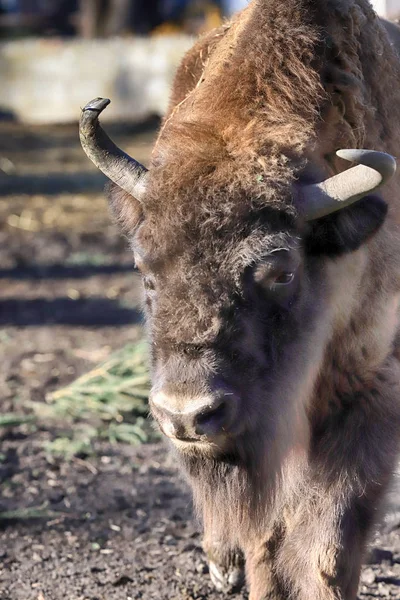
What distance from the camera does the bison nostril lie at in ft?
10.1

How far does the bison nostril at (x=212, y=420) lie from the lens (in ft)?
10.1

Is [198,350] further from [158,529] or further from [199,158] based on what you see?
[158,529]

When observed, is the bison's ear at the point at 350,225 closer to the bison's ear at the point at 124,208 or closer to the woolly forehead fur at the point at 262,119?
the woolly forehead fur at the point at 262,119

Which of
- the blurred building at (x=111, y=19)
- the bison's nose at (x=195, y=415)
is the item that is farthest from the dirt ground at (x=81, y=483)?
the blurred building at (x=111, y=19)

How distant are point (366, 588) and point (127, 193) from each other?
2021 millimetres

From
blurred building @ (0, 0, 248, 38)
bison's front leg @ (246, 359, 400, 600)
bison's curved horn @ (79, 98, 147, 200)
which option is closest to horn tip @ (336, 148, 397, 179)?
bison's curved horn @ (79, 98, 147, 200)

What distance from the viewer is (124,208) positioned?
3723 millimetres

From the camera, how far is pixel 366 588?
4145 millimetres

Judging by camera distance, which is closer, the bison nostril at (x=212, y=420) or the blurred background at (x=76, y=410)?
the bison nostril at (x=212, y=420)

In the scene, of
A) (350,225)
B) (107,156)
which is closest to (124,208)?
(107,156)

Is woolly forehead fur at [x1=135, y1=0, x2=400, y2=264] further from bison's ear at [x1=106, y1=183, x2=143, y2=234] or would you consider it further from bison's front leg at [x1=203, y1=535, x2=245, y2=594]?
bison's front leg at [x1=203, y1=535, x2=245, y2=594]

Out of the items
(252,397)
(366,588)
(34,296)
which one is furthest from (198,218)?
(34,296)

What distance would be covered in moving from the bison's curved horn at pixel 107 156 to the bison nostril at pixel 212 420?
2.94 feet

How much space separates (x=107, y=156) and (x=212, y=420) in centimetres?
122
